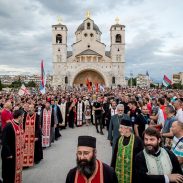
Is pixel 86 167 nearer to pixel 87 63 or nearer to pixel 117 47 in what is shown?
pixel 87 63

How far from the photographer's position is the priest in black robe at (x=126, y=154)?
15.0 feet

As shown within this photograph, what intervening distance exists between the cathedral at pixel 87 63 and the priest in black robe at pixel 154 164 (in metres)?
56.8

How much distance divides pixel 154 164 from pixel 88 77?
196 ft

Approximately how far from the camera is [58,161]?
27.1 feet

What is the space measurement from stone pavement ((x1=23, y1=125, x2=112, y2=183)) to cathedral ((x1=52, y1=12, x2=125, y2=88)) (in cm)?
4954

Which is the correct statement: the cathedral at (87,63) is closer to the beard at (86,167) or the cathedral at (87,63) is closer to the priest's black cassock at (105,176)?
the priest's black cassock at (105,176)

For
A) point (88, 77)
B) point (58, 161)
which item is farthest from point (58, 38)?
point (58, 161)

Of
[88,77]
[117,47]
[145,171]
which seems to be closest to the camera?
[145,171]

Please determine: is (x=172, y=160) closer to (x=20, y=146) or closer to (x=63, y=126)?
(x=20, y=146)

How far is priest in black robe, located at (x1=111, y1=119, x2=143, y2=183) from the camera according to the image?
4.57 m

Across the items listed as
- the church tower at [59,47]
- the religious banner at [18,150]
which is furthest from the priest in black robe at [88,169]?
the church tower at [59,47]

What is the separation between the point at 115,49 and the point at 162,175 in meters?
61.1

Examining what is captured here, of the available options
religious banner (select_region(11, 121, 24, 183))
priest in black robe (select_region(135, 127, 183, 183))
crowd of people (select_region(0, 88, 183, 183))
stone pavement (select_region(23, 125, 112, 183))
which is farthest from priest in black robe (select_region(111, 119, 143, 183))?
A: stone pavement (select_region(23, 125, 112, 183))

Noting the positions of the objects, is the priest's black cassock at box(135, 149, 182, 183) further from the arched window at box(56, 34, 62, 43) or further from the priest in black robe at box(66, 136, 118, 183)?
the arched window at box(56, 34, 62, 43)
